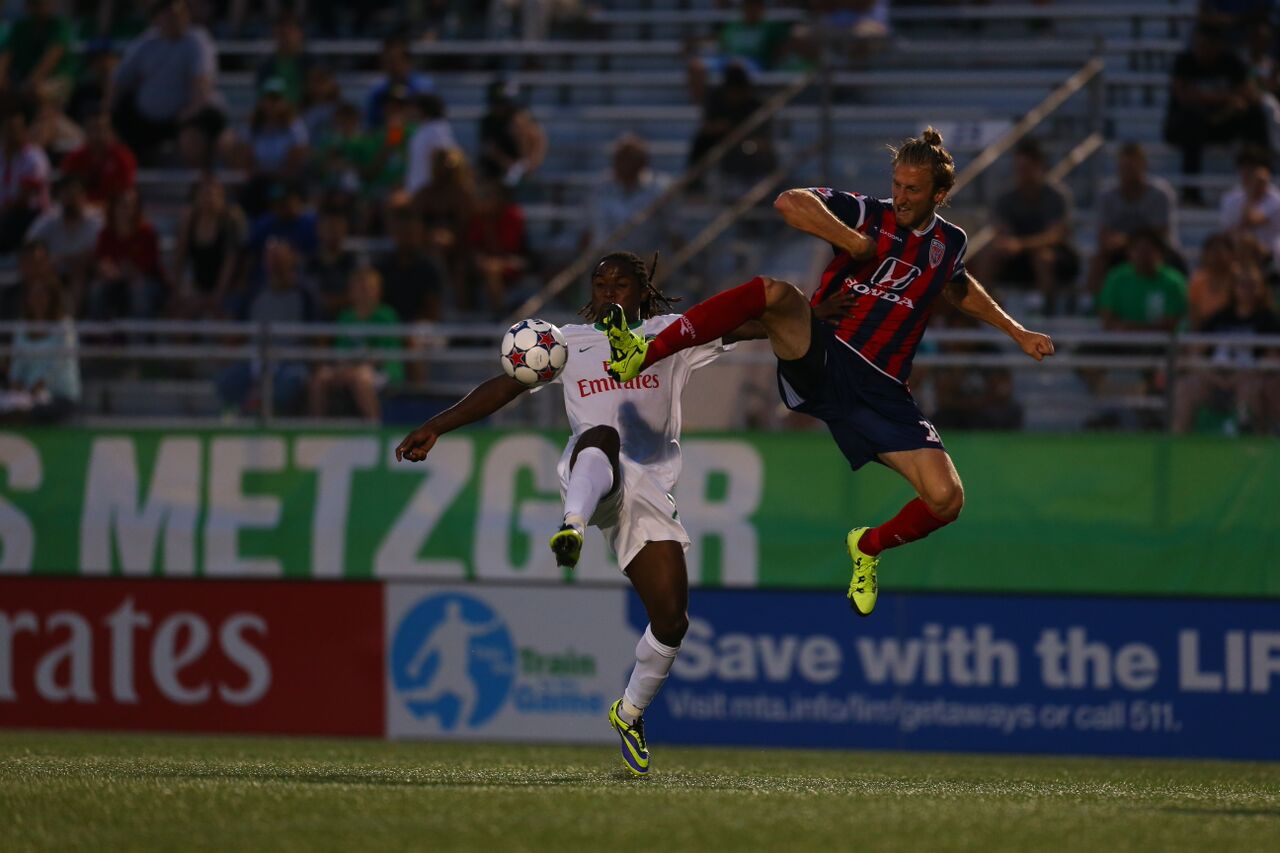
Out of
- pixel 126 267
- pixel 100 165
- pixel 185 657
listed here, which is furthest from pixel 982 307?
pixel 100 165

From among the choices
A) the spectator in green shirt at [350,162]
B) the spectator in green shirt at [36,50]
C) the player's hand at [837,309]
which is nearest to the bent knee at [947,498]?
the player's hand at [837,309]

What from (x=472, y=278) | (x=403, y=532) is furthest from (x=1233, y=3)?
(x=403, y=532)

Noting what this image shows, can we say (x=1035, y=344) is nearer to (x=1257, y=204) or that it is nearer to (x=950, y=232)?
(x=950, y=232)

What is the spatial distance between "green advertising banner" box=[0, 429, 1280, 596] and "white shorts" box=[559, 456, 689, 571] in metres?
4.23

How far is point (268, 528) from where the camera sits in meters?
13.7

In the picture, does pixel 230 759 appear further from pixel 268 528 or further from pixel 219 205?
pixel 219 205

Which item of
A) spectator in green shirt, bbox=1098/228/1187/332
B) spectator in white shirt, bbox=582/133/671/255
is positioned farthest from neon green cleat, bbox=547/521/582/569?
spectator in white shirt, bbox=582/133/671/255

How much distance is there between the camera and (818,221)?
8352 millimetres

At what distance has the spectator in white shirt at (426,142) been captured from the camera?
16859 mm

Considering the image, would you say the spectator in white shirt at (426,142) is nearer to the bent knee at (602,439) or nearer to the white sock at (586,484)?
the bent knee at (602,439)

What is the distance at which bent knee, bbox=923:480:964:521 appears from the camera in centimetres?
864

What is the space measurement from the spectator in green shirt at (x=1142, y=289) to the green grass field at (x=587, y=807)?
4.26 metres

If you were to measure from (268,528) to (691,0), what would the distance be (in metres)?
8.32

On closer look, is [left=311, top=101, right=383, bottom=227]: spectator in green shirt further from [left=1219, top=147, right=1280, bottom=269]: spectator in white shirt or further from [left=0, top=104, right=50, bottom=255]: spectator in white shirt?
[left=1219, top=147, right=1280, bottom=269]: spectator in white shirt
